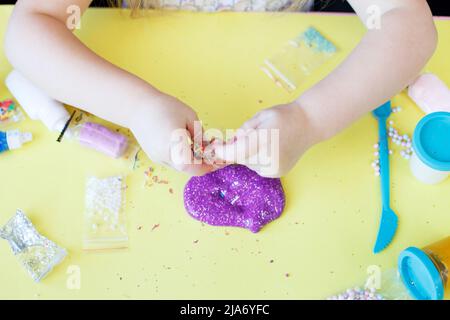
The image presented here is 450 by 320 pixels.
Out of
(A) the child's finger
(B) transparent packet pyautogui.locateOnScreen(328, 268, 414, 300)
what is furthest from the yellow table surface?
(A) the child's finger

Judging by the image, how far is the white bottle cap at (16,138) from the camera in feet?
2.67

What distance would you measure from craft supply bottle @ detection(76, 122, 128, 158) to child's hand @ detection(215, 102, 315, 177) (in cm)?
18

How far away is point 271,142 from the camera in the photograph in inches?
29.2

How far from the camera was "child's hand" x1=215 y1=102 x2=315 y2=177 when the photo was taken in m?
0.73

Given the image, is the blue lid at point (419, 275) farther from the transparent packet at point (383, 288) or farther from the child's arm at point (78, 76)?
the child's arm at point (78, 76)

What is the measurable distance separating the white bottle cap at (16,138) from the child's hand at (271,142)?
13.0 inches

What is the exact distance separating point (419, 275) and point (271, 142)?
0.30 m

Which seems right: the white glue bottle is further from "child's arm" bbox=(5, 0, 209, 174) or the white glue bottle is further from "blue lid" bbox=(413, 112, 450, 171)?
"blue lid" bbox=(413, 112, 450, 171)

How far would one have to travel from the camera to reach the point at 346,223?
79 cm

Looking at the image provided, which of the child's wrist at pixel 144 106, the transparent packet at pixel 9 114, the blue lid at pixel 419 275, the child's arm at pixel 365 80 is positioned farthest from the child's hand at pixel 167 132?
the blue lid at pixel 419 275

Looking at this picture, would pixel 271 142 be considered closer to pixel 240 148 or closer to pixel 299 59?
pixel 240 148

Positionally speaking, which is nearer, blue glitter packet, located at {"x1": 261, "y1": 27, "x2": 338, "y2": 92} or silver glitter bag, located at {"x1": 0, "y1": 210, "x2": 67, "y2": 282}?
silver glitter bag, located at {"x1": 0, "y1": 210, "x2": 67, "y2": 282}

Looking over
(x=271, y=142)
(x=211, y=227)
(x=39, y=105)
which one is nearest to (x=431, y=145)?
(x=271, y=142)
